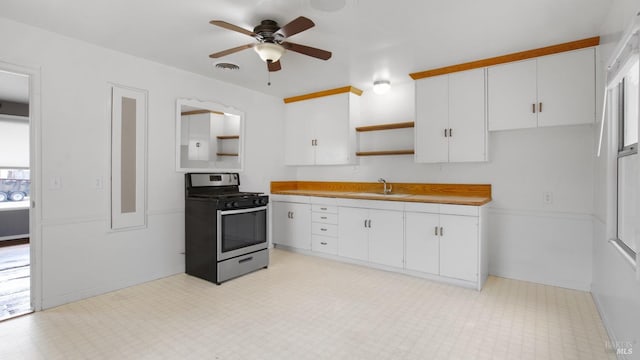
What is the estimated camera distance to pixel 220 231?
11.1 feet

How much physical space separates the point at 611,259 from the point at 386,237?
6.40 feet

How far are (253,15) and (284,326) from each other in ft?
7.74

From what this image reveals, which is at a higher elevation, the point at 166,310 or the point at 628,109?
the point at 628,109

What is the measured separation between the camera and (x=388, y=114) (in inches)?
175

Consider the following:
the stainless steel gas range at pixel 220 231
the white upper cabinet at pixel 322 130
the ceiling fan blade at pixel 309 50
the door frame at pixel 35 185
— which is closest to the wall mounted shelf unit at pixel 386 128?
the white upper cabinet at pixel 322 130

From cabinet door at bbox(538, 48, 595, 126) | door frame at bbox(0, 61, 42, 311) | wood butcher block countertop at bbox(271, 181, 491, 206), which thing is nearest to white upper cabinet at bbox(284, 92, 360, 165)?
wood butcher block countertop at bbox(271, 181, 491, 206)

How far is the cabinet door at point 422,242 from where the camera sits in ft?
11.1

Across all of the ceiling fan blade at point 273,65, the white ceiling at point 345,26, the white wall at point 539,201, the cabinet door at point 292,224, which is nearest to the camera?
the white ceiling at point 345,26

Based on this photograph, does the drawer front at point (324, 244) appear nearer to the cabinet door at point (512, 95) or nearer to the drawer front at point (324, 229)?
the drawer front at point (324, 229)

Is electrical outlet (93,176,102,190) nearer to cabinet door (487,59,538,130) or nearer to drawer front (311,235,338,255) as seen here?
drawer front (311,235,338,255)

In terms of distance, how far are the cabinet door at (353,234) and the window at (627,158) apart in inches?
89.7

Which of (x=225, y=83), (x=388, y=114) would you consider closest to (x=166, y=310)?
(x=225, y=83)

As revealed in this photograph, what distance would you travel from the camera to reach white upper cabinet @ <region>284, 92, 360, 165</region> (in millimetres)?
4488

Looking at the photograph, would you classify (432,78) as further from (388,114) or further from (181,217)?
(181,217)
